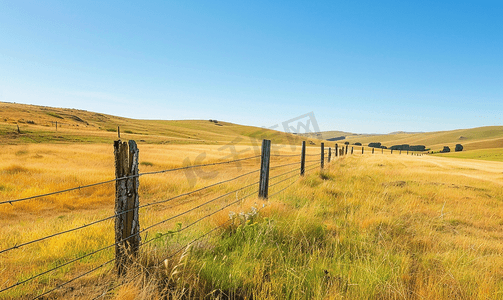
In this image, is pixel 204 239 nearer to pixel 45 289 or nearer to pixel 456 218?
pixel 45 289

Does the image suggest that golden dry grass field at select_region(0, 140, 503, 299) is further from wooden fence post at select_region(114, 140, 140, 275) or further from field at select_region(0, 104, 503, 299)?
wooden fence post at select_region(114, 140, 140, 275)

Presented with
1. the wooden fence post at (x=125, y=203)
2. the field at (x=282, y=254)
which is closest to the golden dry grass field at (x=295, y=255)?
the field at (x=282, y=254)

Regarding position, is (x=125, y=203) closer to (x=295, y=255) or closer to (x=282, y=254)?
(x=282, y=254)

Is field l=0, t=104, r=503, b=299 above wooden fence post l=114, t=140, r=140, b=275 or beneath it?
beneath

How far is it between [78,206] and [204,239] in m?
6.59

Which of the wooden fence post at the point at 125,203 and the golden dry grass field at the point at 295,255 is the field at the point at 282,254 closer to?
the golden dry grass field at the point at 295,255

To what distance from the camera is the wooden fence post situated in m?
2.84

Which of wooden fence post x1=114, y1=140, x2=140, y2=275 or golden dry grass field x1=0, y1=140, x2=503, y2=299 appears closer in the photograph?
golden dry grass field x1=0, y1=140, x2=503, y2=299

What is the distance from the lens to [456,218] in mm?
5863

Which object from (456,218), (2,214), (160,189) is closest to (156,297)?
(456,218)

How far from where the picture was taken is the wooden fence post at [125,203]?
112 inches

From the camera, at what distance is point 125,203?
2900 millimetres

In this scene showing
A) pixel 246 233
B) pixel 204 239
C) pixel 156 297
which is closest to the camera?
pixel 156 297

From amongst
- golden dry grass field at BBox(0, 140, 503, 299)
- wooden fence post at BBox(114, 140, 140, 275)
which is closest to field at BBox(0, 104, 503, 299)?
golden dry grass field at BBox(0, 140, 503, 299)
